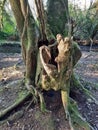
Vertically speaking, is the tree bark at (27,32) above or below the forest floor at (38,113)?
above

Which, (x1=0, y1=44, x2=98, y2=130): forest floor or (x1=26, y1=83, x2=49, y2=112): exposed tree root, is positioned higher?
(x1=26, y1=83, x2=49, y2=112): exposed tree root

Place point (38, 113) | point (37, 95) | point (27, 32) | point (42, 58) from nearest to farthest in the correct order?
point (42, 58), point (38, 113), point (37, 95), point (27, 32)

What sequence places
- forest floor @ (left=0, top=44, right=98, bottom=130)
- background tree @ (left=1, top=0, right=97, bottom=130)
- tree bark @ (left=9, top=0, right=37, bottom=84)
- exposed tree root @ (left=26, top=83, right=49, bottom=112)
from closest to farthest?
background tree @ (left=1, top=0, right=97, bottom=130), forest floor @ (left=0, top=44, right=98, bottom=130), exposed tree root @ (left=26, top=83, right=49, bottom=112), tree bark @ (left=9, top=0, right=37, bottom=84)

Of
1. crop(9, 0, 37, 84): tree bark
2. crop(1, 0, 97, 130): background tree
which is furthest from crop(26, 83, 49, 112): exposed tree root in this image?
crop(9, 0, 37, 84): tree bark

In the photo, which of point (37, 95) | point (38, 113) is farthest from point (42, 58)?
point (38, 113)

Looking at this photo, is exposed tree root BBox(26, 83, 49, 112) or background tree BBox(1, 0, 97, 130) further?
exposed tree root BBox(26, 83, 49, 112)

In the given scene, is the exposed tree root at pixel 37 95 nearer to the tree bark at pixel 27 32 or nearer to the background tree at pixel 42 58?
the background tree at pixel 42 58

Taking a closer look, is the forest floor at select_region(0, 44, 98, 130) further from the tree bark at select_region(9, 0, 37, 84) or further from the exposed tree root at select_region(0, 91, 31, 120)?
the tree bark at select_region(9, 0, 37, 84)

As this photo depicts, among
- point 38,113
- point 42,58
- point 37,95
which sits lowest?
point 38,113

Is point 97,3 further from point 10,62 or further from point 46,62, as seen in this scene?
point 46,62

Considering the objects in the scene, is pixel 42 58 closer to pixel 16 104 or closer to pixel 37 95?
pixel 37 95


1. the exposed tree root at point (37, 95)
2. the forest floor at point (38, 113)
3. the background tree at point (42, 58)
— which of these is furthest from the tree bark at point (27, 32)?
the forest floor at point (38, 113)

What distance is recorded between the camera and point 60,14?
20.0 ft

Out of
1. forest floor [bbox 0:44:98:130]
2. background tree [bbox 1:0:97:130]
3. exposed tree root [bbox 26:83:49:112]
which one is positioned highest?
background tree [bbox 1:0:97:130]
